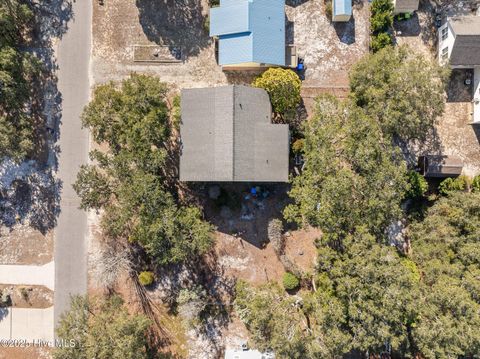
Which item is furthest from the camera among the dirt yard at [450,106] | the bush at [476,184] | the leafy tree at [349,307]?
the dirt yard at [450,106]

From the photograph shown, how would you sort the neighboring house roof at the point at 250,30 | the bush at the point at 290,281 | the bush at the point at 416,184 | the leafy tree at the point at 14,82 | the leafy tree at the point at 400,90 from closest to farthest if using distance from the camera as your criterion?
the leafy tree at the point at 400,90, the leafy tree at the point at 14,82, the neighboring house roof at the point at 250,30, the bush at the point at 416,184, the bush at the point at 290,281

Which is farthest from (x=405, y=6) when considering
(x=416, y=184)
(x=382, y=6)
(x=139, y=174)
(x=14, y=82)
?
(x=14, y=82)

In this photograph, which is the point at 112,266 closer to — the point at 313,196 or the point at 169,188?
the point at 169,188

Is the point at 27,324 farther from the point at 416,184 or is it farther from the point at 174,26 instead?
the point at 416,184

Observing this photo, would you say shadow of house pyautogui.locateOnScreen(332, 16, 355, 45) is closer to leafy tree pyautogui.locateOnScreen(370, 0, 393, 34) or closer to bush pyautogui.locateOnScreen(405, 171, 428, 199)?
leafy tree pyautogui.locateOnScreen(370, 0, 393, 34)

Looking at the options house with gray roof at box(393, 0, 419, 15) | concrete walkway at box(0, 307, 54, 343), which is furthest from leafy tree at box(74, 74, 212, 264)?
house with gray roof at box(393, 0, 419, 15)

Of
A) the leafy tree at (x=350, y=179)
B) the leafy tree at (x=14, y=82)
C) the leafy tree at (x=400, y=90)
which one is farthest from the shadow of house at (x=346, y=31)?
the leafy tree at (x=14, y=82)

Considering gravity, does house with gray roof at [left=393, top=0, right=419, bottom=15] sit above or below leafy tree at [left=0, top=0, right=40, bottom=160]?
above

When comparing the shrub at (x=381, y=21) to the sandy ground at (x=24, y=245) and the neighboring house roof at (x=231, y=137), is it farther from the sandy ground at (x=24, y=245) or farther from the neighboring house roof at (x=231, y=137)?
the sandy ground at (x=24, y=245)

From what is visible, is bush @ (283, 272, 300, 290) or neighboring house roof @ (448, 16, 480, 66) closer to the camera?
neighboring house roof @ (448, 16, 480, 66)
